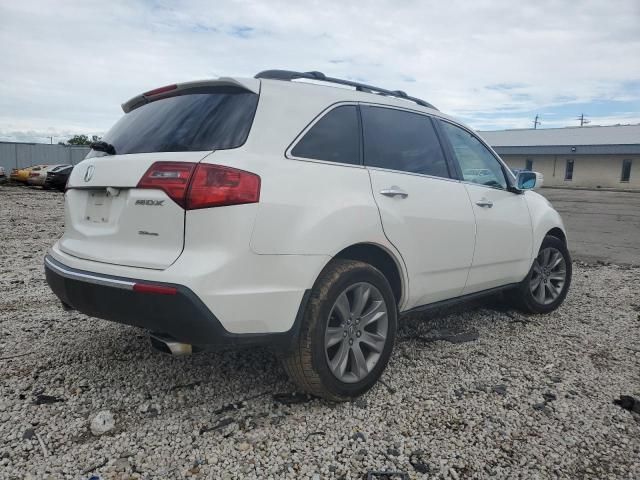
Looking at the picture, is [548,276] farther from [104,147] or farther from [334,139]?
[104,147]

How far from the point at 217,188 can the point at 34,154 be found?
36649mm

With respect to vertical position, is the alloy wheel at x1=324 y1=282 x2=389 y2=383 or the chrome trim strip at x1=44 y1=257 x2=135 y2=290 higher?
the chrome trim strip at x1=44 y1=257 x2=135 y2=290

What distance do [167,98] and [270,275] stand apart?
133cm

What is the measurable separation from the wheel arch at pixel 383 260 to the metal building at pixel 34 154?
106ft

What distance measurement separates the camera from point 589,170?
40906 millimetres

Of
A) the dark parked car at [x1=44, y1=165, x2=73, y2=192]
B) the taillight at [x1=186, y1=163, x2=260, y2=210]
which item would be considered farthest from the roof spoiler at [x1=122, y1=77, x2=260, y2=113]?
the dark parked car at [x1=44, y1=165, x2=73, y2=192]

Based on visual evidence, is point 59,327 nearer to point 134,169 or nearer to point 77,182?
point 77,182

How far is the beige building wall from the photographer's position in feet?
129

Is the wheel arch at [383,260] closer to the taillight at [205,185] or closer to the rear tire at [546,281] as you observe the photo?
the taillight at [205,185]

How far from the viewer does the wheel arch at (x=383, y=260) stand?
315 cm

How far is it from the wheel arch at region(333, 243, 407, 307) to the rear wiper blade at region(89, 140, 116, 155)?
1448mm

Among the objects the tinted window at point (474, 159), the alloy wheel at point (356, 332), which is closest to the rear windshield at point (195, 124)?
the alloy wheel at point (356, 332)

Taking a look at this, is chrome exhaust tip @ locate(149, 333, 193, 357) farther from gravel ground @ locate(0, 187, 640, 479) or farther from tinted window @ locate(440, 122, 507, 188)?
tinted window @ locate(440, 122, 507, 188)

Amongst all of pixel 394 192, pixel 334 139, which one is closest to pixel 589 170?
pixel 394 192
